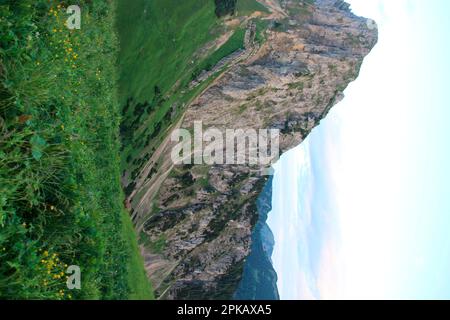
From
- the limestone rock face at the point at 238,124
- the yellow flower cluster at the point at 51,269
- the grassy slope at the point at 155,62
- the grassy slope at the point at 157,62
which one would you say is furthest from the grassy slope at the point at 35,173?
the limestone rock face at the point at 238,124

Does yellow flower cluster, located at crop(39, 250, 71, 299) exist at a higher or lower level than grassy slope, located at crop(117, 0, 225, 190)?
lower

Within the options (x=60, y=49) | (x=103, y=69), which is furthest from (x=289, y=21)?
(x=60, y=49)

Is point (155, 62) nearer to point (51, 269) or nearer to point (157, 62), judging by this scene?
point (157, 62)

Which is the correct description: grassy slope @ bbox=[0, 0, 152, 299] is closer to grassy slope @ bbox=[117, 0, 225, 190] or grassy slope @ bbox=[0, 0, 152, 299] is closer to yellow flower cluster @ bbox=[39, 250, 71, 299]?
yellow flower cluster @ bbox=[39, 250, 71, 299]

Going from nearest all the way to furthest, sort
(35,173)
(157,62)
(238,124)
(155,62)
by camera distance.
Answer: (35,173), (155,62), (157,62), (238,124)

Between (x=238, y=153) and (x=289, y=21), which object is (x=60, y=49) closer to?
(x=238, y=153)

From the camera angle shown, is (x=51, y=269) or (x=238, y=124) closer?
(x=51, y=269)

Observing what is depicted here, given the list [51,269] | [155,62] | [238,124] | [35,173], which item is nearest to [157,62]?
[155,62]

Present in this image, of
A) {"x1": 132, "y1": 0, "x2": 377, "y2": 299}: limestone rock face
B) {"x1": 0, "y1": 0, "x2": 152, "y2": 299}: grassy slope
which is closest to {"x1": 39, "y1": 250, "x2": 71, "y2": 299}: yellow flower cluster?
{"x1": 0, "y1": 0, "x2": 152, "y2": 299}: grassy slope
